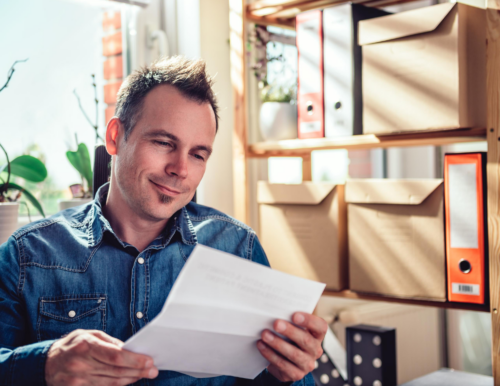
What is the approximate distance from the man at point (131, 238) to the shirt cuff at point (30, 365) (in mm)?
77

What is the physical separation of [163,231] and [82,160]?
2.05ft

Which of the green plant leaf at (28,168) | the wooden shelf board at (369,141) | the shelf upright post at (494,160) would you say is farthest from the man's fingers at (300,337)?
the green plant leaf at (28,168)

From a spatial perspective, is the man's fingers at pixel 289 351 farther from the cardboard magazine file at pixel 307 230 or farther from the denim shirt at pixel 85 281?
the cardboard magazine file at pixel 307 230

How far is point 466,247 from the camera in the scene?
4.20ft

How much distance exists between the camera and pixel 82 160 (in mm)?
1576

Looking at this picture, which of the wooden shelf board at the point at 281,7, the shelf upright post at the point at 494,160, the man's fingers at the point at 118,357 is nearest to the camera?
the man's fingers at the point at 118,357

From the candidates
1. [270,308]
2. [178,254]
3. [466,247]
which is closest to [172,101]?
[178,254]

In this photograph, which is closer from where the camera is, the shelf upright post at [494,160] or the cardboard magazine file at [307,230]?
the shelf upright post at [494,160]

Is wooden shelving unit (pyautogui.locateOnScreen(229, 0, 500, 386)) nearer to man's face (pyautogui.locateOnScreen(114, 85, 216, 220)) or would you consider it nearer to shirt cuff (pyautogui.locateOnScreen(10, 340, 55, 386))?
man's face (pyautogui.locateOnScreen(114, 85, 216, 220))

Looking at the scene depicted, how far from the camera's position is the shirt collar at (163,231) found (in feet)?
3.31

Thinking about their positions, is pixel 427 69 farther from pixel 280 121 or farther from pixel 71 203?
pixel 71 203

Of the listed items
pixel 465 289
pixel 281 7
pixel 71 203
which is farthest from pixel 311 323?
pixel 281 7

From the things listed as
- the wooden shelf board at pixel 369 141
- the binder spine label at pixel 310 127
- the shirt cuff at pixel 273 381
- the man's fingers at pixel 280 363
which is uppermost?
the binder spine label at pixel 310 127

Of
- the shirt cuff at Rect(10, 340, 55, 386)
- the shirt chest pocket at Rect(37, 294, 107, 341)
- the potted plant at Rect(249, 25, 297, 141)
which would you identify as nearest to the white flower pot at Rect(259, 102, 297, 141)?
the potted plant at Rect(249, 25, 297, 141)
